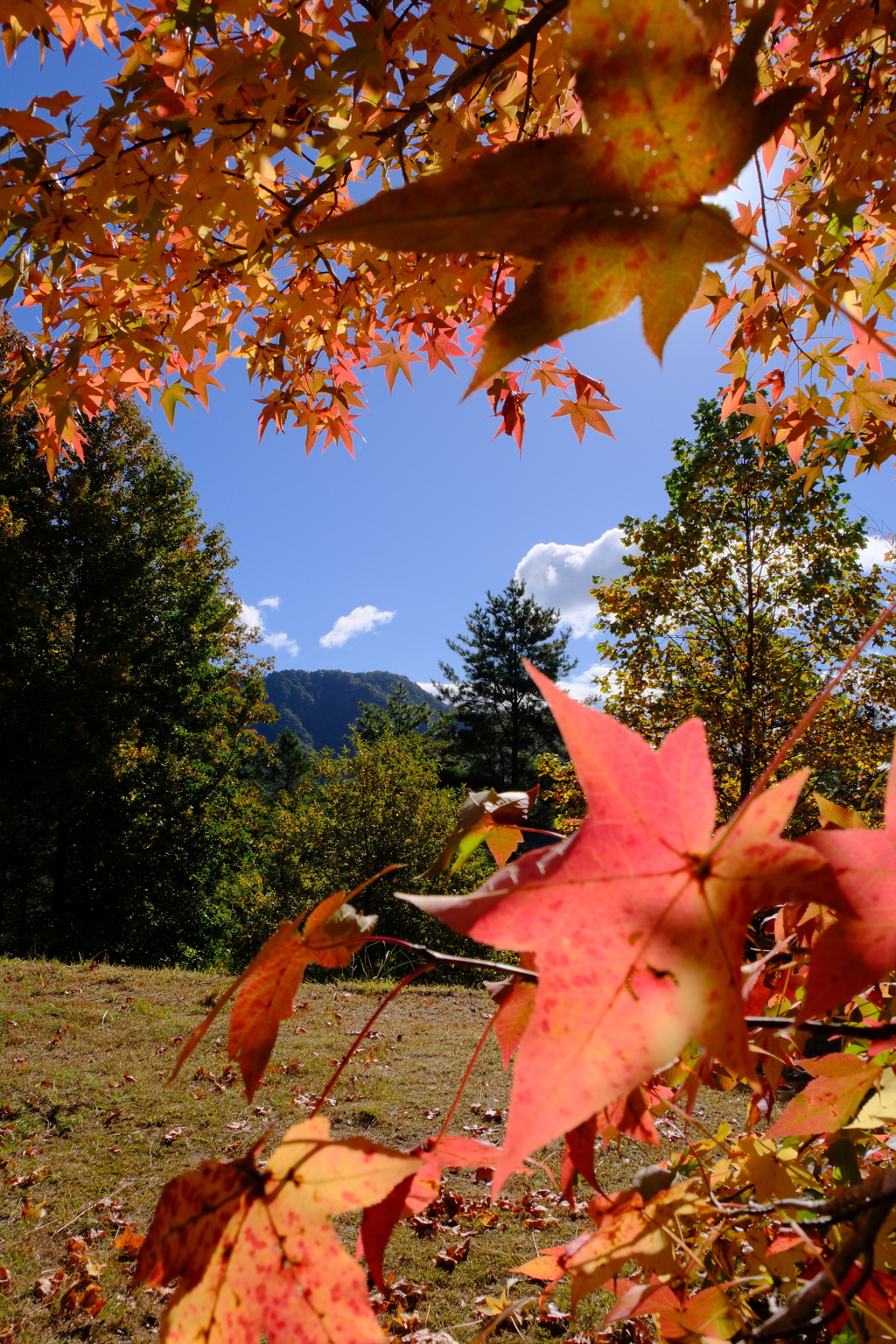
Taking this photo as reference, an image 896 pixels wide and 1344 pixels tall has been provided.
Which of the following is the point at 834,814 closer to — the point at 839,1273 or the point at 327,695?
the point at 839,1273

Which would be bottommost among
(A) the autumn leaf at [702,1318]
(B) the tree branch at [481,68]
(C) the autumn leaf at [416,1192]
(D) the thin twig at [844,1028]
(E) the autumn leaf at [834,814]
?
(A) the autumn leaf at [702,1318]

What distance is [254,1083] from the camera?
50 cm

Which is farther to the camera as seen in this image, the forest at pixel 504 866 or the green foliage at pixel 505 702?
the green foliage at pixel 505 702

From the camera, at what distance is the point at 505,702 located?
2223 centimetres

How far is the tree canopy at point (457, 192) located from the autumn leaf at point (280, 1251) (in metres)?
0.46

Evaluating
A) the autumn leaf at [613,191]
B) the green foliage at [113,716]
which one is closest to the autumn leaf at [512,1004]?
the autumn leaf at [613,191]

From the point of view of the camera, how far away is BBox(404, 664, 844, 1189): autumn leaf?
32cm

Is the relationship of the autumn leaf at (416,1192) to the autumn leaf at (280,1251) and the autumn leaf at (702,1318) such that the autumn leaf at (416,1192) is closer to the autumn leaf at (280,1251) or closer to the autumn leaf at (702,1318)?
the autumn leaf at (280,1251)

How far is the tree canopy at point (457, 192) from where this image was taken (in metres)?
0.34

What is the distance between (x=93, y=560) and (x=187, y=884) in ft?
20.1

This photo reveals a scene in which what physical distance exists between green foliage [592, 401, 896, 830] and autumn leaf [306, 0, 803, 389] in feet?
25.0

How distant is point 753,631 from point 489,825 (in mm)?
8034

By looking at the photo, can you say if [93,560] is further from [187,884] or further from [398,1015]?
[398,1015]

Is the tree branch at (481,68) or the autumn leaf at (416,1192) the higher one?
the tree branch at (481,68)
